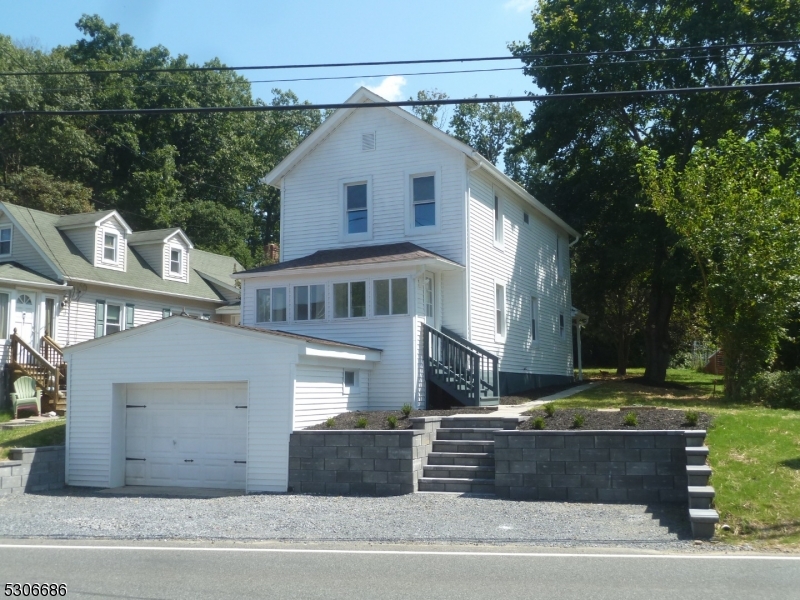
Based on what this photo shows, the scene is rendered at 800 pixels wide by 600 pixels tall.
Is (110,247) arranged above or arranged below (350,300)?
above

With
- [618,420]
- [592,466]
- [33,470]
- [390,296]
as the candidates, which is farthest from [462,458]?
[33,470]

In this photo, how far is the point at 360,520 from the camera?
11.8 meters

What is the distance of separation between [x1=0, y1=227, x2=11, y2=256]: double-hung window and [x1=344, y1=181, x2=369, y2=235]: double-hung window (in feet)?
40.5

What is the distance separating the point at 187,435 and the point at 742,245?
13.8 meters

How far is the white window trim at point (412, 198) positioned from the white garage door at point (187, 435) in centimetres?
714

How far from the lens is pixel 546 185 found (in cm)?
3180

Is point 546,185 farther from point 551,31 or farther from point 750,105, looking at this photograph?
point 750,105

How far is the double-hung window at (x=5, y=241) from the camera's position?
1060 inches

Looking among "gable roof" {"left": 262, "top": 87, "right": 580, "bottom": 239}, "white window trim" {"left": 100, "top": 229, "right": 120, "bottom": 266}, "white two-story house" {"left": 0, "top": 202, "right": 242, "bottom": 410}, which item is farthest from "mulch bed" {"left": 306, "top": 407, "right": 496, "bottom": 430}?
"white window trim" {"left": 100, "top": 229, "right": 120, "bottom": 266}

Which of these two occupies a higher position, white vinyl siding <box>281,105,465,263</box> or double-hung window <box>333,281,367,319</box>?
white vinyl siding <box>281,105,465,263</box>

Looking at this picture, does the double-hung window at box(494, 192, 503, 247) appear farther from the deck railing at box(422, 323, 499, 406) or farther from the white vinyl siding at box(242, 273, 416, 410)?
the white vinyl siding at box(242, 273, 416, 410)

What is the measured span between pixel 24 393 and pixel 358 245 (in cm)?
978

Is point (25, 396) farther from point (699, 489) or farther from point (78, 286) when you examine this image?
point (699, 489)

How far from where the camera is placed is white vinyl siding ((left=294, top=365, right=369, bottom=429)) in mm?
15530
